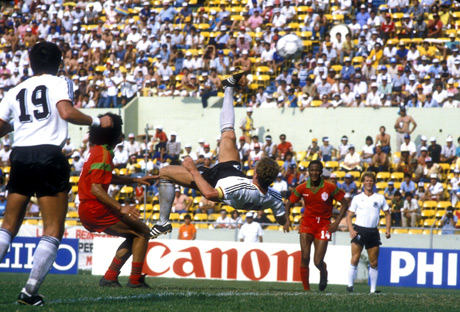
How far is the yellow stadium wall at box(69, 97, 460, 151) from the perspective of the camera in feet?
75.9

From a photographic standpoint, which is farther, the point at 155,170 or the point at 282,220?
the point at 155,170

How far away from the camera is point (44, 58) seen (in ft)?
23.7

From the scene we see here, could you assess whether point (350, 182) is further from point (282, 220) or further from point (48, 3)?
point (48, 3)

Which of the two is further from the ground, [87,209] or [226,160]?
[226,160]

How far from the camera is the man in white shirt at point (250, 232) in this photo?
1898 cm

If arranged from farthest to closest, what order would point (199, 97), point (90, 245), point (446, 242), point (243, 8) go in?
point (243, 8), point (199, 97), point (90, 245), point (446, 242)

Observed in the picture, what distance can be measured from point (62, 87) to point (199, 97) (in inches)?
751

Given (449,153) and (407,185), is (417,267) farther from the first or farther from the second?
(449,153)

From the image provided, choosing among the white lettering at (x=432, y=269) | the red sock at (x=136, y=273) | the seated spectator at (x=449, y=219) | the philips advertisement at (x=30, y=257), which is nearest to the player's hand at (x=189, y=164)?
the red sock at (x=136, y=273)

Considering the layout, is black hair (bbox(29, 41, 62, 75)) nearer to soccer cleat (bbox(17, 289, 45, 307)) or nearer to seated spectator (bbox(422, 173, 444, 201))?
soccer cleat (bbox(17, 289, 45, 307))

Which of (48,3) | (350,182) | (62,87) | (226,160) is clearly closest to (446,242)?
(350,182)

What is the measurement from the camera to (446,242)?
18125mm

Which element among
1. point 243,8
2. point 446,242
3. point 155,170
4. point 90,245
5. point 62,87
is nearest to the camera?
point 62,87

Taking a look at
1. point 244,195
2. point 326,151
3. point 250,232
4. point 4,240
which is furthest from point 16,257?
point 4,240
